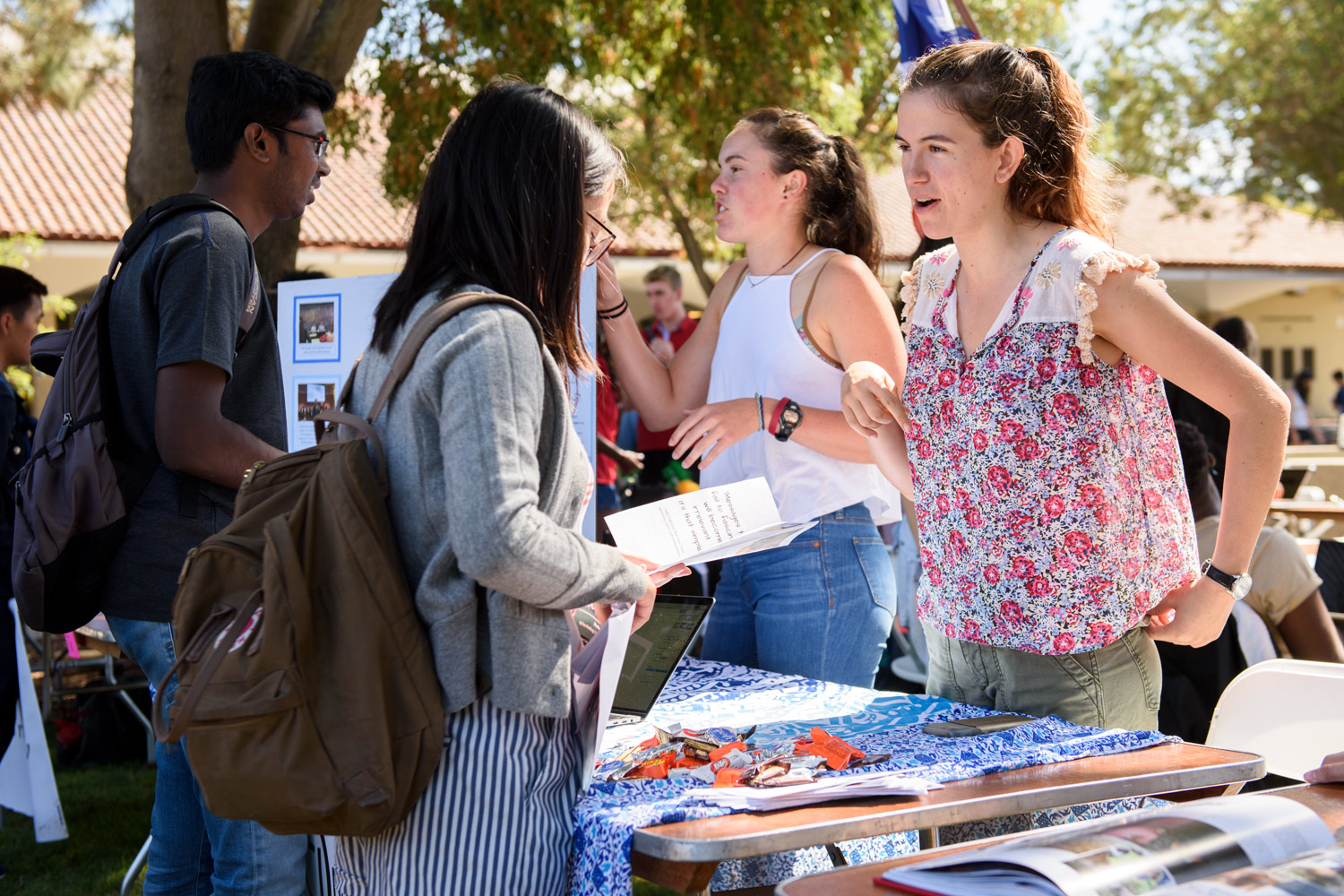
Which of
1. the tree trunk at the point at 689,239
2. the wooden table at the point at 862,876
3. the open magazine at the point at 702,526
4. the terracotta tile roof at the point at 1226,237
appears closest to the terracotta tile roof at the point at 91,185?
the tree trunk at the point at 689,239

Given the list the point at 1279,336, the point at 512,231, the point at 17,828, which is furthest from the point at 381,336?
the point at 1279,336

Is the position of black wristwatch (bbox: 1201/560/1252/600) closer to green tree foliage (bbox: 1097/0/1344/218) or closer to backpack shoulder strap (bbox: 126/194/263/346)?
backpack shoulder strap (bbox: 126/194/263/346)

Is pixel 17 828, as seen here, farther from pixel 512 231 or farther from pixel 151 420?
pixel 512 231

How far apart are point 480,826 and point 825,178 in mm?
1777

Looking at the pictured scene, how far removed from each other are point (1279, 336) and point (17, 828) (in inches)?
1144

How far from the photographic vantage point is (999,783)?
1.57 m

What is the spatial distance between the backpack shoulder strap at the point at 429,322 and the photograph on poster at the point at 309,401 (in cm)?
190

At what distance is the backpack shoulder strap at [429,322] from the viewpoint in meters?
1.41

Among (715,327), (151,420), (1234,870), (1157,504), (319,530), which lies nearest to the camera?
(1234,870)

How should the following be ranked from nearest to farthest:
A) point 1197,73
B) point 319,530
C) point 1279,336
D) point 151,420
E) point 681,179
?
point 319,530, point 151,420, point 681,179, point 1197,73, point 1279,336

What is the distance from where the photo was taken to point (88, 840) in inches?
171

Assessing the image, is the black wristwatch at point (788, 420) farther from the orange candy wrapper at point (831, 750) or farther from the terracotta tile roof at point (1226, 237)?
the terracotta tile roof at point (1226, 237)

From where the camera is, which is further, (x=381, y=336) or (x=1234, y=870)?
(x=381, y=336)

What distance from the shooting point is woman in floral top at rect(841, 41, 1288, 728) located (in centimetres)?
174
